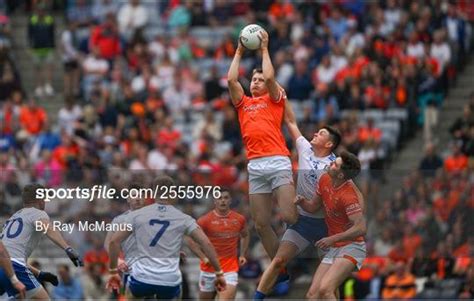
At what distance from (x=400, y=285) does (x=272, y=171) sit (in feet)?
22.0

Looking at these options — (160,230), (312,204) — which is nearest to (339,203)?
(312,204)

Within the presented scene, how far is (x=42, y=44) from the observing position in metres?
43.2

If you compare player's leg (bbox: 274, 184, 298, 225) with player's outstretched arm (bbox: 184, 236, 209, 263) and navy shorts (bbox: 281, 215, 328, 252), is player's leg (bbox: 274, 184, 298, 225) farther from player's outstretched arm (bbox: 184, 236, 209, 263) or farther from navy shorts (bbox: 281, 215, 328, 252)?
player's outstretched arm (bbox: 184, 236, 209, 263)

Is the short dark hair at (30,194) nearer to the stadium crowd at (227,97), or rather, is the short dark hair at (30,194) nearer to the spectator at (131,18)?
the stadium crowd at (227,97)

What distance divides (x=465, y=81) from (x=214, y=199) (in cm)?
1188

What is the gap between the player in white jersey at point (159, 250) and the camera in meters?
27.5

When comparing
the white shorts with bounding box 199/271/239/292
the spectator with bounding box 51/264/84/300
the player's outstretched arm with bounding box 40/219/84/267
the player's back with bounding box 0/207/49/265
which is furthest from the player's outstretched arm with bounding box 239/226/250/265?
the spectator with bounding box 51/264/84/300

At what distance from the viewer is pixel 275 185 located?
27.6 m

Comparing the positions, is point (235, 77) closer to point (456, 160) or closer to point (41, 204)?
point (41, 204)

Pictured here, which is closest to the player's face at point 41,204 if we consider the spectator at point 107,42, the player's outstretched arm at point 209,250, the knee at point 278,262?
the player's outstretched arm at point 209,250

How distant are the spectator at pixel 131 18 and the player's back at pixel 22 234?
51.0 ft

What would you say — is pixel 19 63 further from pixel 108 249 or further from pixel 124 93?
pixel 108 249

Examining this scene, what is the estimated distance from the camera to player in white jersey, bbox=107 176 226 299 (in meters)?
27.5

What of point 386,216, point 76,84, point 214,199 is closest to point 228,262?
point 214,199
